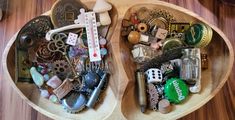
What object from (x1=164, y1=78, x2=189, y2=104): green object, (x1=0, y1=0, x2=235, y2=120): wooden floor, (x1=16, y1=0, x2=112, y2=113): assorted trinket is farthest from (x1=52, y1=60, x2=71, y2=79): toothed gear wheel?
(x1=164, y1=78, x2=189, y2=104): green object

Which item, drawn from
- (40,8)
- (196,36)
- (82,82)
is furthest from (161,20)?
(40,8)

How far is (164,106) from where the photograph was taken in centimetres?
68

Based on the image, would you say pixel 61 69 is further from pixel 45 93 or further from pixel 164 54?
pixel 164 54

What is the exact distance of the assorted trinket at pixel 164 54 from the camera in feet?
2.27

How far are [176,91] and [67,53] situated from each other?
24 centimetres

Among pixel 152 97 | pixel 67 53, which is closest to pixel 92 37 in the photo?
pixel 67 53

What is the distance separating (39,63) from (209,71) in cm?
36

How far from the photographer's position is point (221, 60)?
2.34ft

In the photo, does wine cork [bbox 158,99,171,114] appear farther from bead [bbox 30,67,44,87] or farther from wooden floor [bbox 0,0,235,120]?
bead [bbox 30,67,44,87]

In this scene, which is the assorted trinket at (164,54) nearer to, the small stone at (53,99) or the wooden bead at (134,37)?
the wooden bead at (134,37)

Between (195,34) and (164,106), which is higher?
(195,34)

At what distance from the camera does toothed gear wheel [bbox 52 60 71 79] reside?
73 centimetres

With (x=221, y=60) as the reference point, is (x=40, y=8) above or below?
above

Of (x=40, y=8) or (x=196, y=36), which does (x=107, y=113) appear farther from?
(x=40, y=8)
